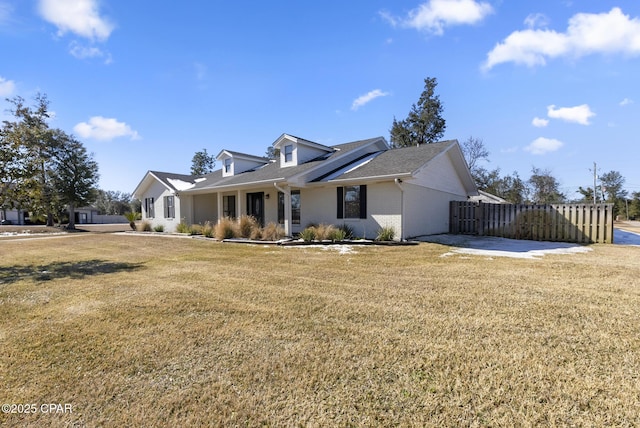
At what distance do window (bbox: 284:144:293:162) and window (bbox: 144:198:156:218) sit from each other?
39.7ft

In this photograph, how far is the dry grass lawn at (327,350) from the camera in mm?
2166

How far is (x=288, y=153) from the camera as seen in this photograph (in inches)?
649

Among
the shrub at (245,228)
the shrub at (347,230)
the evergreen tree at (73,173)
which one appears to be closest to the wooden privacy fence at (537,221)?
the shrub at (347,230)

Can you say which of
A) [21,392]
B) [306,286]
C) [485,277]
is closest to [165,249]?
[306,286]

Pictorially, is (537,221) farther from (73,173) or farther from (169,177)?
(73,173)

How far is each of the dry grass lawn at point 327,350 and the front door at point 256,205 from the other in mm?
10984

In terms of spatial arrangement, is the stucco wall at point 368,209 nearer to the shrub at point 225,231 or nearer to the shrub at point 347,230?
the shrub at point 347,230

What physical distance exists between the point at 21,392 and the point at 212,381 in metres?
1.55

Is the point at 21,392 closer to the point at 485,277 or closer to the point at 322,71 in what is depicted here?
the point at 485,277

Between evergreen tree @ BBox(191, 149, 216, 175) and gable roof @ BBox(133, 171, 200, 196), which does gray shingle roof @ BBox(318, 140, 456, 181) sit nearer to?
gable roof @ BBox(133, 171, 200, 196)

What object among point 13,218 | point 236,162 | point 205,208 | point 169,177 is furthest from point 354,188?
point 13,218

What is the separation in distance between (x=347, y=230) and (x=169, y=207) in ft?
46.8

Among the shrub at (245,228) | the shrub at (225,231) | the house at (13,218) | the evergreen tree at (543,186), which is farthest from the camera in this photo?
the evergreen tree at (543,186)

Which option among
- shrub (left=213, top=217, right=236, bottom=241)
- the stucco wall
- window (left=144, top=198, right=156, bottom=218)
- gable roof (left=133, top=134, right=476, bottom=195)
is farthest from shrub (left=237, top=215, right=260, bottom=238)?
window (left=144, top=198, right=156, bottom=218)
